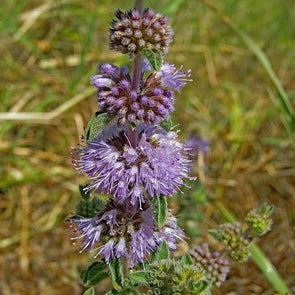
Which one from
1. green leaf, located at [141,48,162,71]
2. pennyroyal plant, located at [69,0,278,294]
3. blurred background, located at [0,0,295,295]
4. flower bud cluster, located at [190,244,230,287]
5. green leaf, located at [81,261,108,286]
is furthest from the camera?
blurred background, located at [0,0,295,295]

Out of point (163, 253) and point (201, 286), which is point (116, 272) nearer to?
point (163, 253)

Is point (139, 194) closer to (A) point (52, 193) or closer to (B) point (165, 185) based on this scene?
(B) point (165, 185)

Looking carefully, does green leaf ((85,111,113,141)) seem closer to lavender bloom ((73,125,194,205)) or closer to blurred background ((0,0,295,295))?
lavender bloom ((73,125,194,205))

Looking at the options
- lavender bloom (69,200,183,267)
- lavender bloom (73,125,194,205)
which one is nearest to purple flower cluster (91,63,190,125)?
lavender bloom (73,125,194,205)

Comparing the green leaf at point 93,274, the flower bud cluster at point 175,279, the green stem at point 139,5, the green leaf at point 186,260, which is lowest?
the flower bud cluster at point 175,279

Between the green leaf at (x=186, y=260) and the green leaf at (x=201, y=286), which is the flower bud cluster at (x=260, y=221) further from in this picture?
the green leaf at (x=201, y=286)

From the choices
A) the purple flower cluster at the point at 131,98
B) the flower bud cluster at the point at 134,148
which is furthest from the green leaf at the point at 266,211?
the purple flower cluster at the point at 131,98
